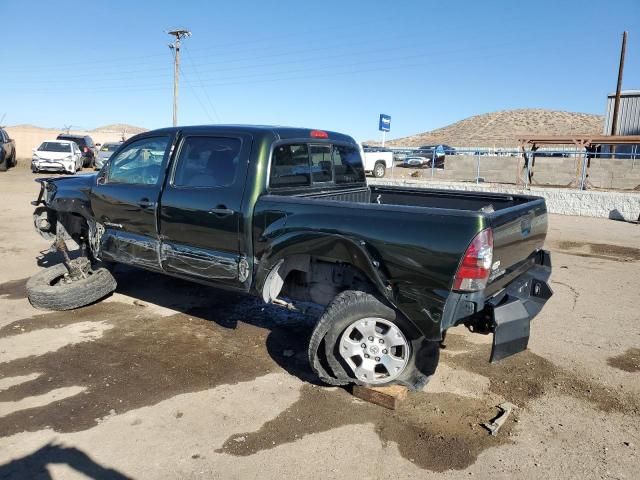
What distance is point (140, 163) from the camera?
5066mm

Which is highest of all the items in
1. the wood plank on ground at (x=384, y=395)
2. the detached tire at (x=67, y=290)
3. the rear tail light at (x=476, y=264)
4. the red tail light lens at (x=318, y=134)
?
the red tail light lens at (x=318, y=134)

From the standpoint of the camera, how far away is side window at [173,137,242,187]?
4.29 meters

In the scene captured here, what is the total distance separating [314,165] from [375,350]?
196 cm

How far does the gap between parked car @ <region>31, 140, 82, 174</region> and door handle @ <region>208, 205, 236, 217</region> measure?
2185 cm

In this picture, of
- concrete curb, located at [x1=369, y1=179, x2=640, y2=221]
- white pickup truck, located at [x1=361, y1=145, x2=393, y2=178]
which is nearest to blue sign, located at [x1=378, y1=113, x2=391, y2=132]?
white pickup truck, located at [x1=361, y1=145, x2=393, y2=178]

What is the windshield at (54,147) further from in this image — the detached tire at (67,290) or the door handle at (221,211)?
the door handle at (221,211)

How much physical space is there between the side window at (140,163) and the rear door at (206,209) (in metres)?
0.31

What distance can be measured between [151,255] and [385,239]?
252cm

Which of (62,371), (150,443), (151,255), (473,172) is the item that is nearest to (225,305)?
(151,255)

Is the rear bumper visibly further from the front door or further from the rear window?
the front door

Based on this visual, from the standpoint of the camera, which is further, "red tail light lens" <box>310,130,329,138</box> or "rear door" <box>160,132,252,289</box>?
"red tail light lens" <box>310,130,329,138</box>

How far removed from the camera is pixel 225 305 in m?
5.77

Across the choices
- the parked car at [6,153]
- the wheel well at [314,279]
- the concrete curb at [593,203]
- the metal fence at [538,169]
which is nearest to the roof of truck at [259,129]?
the wheel well at [314,279]

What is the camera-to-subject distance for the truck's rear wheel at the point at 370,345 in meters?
3.51
